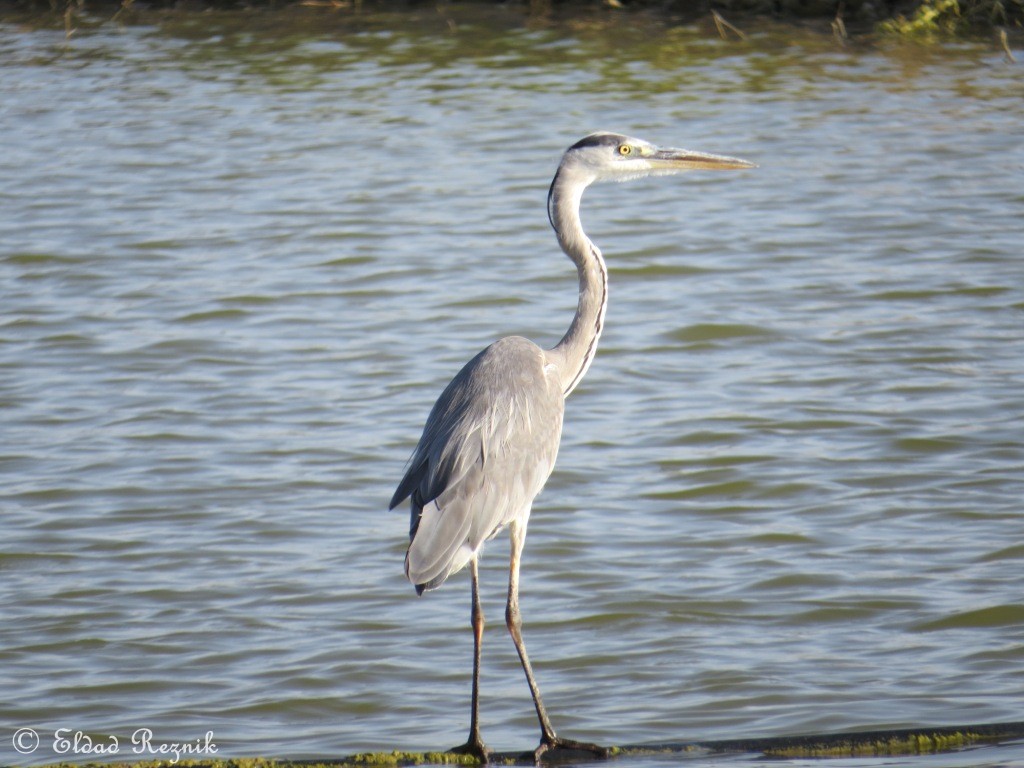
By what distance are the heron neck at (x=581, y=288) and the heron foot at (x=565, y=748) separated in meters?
1.35

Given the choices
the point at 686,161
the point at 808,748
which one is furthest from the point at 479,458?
the point at 686,161

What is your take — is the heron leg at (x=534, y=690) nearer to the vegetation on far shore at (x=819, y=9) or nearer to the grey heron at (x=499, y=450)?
the grey heron at (x=499, y=450)

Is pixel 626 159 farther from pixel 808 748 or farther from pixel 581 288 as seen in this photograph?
pixel 808 748

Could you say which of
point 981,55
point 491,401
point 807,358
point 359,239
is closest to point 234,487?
point 491,401

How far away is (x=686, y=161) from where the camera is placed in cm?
574

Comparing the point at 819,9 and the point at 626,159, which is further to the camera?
the point at 819,9

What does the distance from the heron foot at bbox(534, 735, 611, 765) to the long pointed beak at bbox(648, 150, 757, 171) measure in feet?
7.37

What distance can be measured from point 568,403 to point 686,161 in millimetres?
2746

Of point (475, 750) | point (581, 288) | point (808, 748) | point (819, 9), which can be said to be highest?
point (581, 288)

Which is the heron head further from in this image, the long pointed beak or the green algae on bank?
the green algae on bank

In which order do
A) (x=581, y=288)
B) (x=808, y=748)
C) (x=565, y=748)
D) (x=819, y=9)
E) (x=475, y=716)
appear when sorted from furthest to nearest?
1. (x=819, y=9)
2. (x=581, y=288)
3. (x=475, y=716)
4. (x=565, y=748)
5. (x=808, y=748)

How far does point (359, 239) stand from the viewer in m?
11.2

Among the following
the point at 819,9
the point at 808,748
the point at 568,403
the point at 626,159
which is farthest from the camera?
the point at 819,9

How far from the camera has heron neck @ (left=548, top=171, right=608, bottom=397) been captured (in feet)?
17.8
